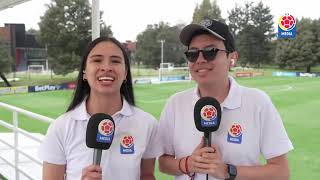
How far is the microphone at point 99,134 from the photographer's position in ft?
4.99

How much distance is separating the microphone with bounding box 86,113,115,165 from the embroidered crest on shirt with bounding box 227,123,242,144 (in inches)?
17.9

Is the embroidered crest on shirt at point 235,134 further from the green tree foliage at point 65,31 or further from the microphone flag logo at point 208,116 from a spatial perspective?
the green tree foliage at point 65,31

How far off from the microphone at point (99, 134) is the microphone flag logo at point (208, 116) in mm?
328

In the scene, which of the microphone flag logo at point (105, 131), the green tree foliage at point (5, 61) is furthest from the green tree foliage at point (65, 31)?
the microphone flag logo at point (105, 131)

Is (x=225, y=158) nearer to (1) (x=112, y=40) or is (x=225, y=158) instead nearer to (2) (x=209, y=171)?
(2) (x=209, y=171)

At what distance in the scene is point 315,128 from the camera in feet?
35.7

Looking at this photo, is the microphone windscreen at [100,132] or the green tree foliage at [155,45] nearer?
the microphone windscreen at [100,132]

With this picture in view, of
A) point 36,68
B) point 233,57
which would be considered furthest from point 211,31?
point 36,68

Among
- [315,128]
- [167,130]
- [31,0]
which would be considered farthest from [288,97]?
[167,130]

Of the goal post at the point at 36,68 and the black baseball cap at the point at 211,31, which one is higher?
the black baseball cap at the point at 211,31

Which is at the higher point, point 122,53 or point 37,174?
point 122,53

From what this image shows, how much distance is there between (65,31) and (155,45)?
36.1 feet

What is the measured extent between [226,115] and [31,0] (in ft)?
13.2

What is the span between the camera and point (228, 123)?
1675mm
